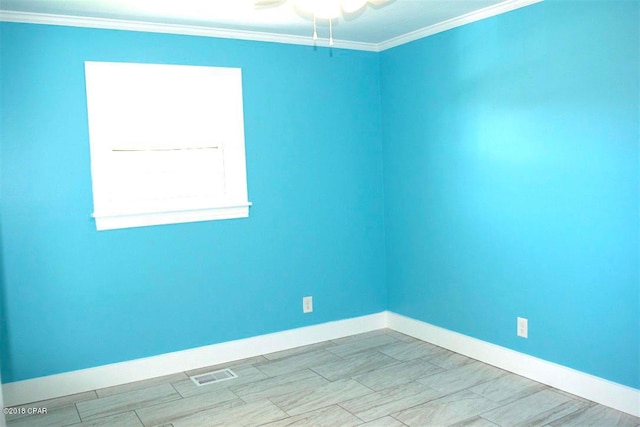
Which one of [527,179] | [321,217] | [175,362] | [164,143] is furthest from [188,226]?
[527,179]

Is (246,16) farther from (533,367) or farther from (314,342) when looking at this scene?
(533,367)

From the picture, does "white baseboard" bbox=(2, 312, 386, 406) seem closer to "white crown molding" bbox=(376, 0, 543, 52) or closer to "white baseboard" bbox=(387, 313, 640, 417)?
"white baseboard" bbox=(387, 313, 640, 417)

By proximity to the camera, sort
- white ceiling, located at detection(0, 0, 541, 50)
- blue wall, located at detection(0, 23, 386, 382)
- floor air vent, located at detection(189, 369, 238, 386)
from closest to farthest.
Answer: white ceiling, located at detection(0, 0, 541, 50), blue wall, located at detection(0, 23, 386, 382), floor air vent, located at detection(189, 369, 238, 386)

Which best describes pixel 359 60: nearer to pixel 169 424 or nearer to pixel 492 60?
pixel 492 60

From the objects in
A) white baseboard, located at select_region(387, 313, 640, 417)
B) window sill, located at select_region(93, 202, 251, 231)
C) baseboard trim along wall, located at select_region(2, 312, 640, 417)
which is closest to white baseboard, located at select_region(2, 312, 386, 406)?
baseboard trim along wall, located at select_region(2, 312, 640, 417)

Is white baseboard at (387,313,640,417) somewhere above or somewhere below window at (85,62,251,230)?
below

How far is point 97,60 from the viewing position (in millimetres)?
3412

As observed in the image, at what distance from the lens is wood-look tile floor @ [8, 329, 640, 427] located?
117 inches

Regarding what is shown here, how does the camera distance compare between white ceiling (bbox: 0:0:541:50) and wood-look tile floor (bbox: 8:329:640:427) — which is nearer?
wood-look tile floor (bbox: 8:329:640:427)

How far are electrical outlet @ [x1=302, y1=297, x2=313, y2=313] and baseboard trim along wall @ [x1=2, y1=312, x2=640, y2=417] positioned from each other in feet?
0.44

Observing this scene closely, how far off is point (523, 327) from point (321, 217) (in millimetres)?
1631

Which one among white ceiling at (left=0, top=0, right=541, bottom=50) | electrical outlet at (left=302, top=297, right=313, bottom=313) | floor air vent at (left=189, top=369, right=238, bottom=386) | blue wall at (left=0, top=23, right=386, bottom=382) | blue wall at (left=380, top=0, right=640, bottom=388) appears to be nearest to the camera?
blue wall at (left=380, top=0, right=640, bottom=388)

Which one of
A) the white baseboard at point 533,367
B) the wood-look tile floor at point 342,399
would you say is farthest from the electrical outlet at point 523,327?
the wood-look tile floor at point 342,399

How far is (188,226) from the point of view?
375 centimetres
